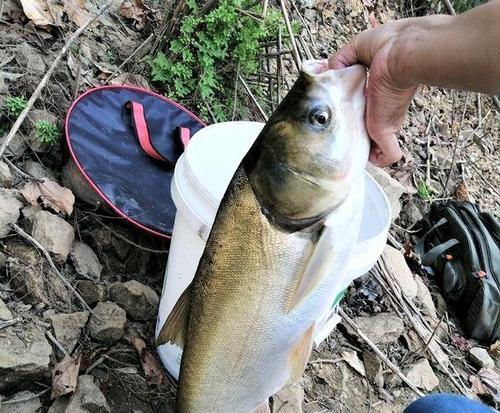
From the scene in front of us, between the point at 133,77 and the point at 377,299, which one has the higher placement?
the point at 133,77

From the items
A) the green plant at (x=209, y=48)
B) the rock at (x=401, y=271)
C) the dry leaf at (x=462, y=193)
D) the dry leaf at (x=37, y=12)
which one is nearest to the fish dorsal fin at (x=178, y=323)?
the green plant at (x=209, y=48)

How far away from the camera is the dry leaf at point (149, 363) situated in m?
2.58

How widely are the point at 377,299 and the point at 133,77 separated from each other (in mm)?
1889

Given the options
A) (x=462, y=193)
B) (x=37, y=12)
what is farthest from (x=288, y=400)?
(x=462, y=193)

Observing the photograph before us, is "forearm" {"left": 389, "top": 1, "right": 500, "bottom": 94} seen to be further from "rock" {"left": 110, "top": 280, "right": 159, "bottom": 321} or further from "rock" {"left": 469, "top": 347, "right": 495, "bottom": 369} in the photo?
"rock" {"left": 469, "top": 347, "right": 495, "bottom": 369}

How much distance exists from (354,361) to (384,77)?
2.03m

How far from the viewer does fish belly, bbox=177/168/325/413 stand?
A: 1697 mm

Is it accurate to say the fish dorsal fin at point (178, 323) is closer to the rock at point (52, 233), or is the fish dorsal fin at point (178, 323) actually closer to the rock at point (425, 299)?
the rock at point (52, 233)

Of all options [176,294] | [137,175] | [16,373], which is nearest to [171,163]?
[137,175]

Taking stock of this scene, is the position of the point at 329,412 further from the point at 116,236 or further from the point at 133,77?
the point at 133,77

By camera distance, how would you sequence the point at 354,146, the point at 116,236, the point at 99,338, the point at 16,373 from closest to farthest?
1. the point at 354,146
2. the point at 16,373
3. the point at 99,338
4. the point at 116,236

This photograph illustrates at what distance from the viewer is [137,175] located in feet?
10.1

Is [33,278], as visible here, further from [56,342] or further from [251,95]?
[251,95]


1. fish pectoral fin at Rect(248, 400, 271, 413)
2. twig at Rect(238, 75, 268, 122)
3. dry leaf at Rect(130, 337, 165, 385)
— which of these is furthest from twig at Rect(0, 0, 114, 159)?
fish pectoral fin at Rect(248, 400, 271, 413)
